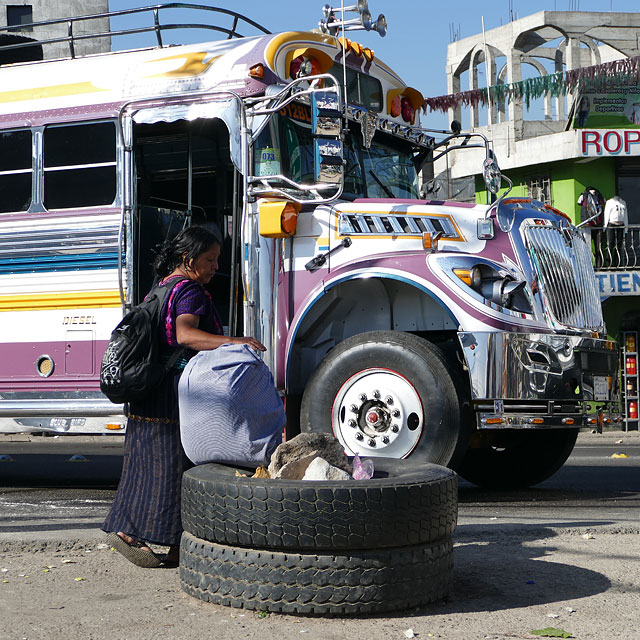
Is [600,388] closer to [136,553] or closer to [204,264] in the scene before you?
[204,264]

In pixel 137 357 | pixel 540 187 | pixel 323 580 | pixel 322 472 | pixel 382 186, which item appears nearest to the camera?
pixel 323 580

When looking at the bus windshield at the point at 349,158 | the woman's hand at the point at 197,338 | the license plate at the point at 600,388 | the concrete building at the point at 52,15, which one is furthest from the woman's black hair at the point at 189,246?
the concrete building at the point at 52,15

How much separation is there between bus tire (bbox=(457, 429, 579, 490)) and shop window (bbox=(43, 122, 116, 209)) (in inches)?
147

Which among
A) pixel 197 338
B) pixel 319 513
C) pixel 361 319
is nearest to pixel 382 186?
pixel 361 319

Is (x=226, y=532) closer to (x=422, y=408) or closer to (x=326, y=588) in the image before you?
(x=326, y=588)

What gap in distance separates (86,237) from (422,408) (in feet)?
10.1

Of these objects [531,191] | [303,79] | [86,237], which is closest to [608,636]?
[303,79]

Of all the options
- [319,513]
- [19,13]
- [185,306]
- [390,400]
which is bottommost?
[319,513]

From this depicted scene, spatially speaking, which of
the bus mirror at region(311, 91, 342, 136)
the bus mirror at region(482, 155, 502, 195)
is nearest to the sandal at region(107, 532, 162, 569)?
the bus mirror at region(311, 91, 342, 136)

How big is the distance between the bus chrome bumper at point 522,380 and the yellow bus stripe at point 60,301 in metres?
2.82

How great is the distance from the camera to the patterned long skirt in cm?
533

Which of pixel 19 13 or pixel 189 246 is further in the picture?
pixel 19 13

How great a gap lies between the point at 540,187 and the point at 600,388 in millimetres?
18767

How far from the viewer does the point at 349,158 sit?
8.80m
